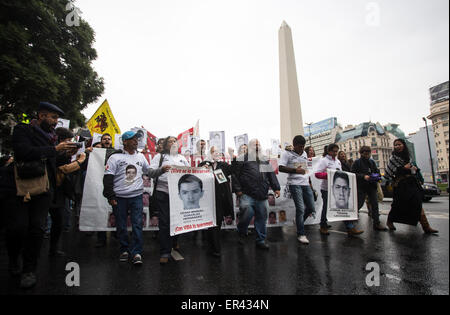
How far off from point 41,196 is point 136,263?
4.36 ft

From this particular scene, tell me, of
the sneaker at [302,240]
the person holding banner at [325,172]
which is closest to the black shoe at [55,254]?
the sneaker at [302,240]

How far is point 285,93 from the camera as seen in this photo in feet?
70.7

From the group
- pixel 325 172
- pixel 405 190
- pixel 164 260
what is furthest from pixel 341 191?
pixel 164 260

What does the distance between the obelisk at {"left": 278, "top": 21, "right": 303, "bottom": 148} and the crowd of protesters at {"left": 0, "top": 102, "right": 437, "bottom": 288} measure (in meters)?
16.1

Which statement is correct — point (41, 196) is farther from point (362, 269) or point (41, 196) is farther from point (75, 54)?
point (75, 54)

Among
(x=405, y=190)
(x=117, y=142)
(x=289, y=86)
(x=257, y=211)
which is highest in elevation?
(x=289, y=86)

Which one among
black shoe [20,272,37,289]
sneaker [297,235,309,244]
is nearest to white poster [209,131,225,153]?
sneaker [297,235,309,244]

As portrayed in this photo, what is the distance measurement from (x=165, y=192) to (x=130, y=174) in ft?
1.79

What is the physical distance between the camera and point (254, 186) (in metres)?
4.14

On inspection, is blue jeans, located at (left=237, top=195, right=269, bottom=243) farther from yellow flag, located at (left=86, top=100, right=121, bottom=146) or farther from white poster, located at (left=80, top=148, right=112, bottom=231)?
yellow flag, located at (left=86, top=100, right=121, bottom=146)

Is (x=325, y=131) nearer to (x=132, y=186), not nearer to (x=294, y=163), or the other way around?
(x=294, y=163)

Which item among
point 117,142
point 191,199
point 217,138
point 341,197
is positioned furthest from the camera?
point 217,138

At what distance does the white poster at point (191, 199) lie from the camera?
3.46 meters

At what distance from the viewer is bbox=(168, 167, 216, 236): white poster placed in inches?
136
